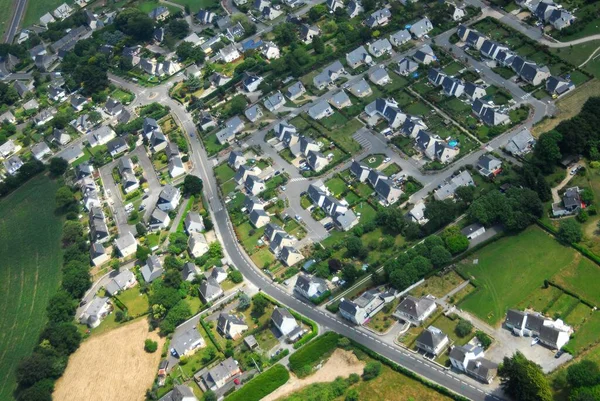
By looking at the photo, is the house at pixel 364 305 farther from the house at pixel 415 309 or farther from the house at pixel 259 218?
the house at pixel 259 218

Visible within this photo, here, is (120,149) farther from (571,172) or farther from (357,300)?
(571,172)

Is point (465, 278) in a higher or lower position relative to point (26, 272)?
higher

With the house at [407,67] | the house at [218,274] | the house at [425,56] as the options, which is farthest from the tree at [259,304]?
the house at [425,56]

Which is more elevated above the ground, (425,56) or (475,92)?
(425,56)

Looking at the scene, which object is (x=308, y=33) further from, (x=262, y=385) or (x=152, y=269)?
(x=262, y=385)

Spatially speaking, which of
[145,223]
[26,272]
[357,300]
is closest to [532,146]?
[357,300]

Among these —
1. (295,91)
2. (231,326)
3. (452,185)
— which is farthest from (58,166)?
(452,185)
